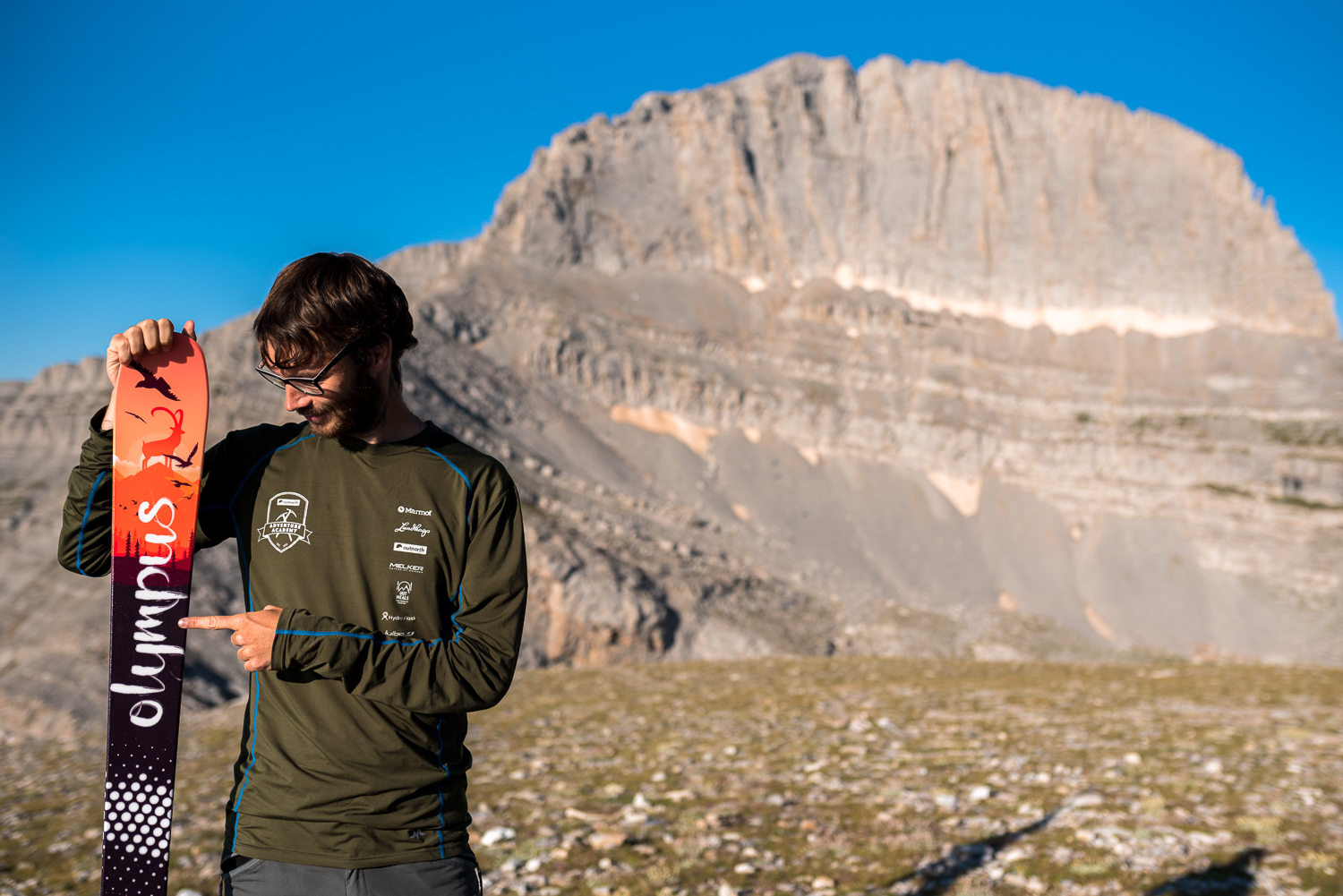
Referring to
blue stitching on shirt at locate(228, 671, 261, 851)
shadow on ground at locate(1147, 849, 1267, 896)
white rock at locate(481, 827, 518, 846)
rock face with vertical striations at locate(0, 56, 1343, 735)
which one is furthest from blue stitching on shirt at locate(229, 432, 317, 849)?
rock face with vertical striations at locate(0, 56, 1343, 735)

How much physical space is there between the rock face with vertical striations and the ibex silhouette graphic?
26.8 meters

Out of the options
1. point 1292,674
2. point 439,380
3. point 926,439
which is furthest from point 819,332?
point 1292,674

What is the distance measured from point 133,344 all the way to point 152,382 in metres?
0.18

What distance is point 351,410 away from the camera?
333 cm

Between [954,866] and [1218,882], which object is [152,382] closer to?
[954,866]

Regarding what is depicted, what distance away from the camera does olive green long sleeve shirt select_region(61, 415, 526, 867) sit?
3.14 meters

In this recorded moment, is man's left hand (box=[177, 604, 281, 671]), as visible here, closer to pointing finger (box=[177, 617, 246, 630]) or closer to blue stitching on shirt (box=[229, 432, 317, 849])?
pointing finger (box=[177, 617, 246, 630])

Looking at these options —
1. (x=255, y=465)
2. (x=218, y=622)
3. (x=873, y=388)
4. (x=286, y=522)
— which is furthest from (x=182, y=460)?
(x=873, y=388)

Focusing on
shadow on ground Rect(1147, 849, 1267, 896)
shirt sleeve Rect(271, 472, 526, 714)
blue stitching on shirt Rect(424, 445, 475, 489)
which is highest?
blue stitching on shirt Rect(424, 445, 475, 489)

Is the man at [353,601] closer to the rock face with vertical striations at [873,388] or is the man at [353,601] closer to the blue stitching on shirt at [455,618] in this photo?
the blue stitching on shirt at [455,618]

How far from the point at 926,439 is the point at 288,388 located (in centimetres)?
7084

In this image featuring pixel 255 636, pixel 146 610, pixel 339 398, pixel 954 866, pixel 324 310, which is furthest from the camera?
pixel 954 866

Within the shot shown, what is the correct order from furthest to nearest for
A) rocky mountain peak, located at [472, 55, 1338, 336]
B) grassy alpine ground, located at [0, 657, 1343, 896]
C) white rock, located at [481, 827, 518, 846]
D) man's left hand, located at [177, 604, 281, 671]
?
rocky mountain peak, located at [472, 55, 1338, 336]
white rock, located at [481, 827, 518, 846]
grassy alpine ground, located at [0, 657, 1343, 896]
man's left hand, located at [177, 604, 281, 671]

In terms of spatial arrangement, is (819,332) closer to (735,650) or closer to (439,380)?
(439,380)
